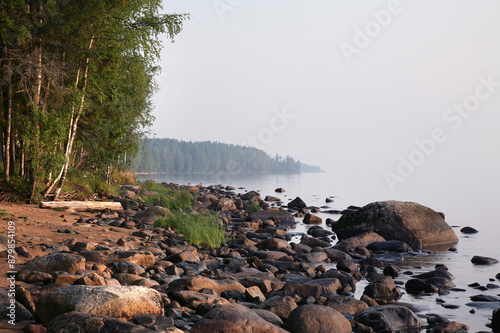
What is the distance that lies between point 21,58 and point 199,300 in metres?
11.9

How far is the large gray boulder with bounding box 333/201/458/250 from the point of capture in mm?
15047

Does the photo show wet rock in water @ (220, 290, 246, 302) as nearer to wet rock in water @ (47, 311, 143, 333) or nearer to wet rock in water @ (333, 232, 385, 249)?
wet rock in water @ (47, 311, 143, 333)

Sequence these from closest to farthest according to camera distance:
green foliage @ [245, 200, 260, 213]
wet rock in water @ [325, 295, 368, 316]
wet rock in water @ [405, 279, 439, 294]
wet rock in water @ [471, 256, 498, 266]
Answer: wet rock in water @ [325, 295, 368, 316]
wet rock in water @ [405, 279, 439, 294]
wet rock in water @ [471, 256, 498, 266]
green foliage @ [245, 200, 260, 213]

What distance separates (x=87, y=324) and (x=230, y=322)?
1564 millimetres

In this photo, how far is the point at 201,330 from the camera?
5.06 m

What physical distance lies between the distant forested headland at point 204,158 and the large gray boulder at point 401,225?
125m

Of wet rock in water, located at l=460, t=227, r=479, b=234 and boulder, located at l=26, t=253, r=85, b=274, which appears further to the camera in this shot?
wet rock in water, located at l=460, t=227, r=479, b=234

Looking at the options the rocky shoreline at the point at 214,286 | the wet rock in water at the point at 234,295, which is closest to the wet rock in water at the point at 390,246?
the rocky shoreline at the point at 214,286

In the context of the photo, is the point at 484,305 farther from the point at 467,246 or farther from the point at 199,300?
the point at 467,246

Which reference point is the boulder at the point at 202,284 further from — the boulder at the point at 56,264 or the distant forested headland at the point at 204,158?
the distant forested headland at the point at 204,158

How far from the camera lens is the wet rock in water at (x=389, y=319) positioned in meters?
6.50

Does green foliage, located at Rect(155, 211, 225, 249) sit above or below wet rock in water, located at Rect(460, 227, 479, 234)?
above

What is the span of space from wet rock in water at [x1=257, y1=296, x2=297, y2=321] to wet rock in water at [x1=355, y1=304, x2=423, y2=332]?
104 cm

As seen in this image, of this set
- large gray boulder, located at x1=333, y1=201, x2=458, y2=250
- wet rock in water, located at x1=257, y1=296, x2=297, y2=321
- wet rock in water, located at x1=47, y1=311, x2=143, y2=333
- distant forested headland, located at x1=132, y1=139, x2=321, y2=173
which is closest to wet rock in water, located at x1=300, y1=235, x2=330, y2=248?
large gray boulder, located at x1=333, y1=201, x2=458, y2=250
